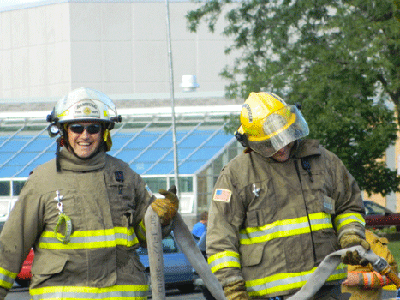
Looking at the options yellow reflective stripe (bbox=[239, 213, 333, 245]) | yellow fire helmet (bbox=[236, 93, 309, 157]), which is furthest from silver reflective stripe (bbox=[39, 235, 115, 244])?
yellow fire helmet (bbox=[236, 93, 309, 157])

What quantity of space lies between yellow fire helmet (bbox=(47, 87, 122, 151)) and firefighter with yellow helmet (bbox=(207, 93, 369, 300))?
0.71 metres

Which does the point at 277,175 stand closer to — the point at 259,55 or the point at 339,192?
the point at 339,192

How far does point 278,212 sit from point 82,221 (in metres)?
1.08

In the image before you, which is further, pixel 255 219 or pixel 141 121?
pixel 141 121

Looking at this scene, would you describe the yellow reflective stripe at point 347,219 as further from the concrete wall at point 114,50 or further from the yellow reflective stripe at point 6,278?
the concrete wall at point 114,50

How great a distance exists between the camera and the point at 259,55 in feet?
85.8

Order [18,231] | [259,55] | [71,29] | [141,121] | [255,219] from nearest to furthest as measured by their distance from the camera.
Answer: [18,231], [255,219], [259,55], [141,121], [71,29]

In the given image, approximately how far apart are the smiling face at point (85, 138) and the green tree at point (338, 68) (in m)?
17.9

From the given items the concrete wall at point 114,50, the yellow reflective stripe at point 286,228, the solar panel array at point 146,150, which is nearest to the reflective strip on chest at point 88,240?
the yellow reflective stripe at point 286,228

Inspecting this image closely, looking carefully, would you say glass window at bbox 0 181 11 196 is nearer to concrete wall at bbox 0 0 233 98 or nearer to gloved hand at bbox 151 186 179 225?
concrete wall at bbox 0 0 233 98

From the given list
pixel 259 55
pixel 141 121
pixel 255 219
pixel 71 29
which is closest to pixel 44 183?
pixel 255 219

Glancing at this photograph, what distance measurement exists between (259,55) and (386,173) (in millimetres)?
5095

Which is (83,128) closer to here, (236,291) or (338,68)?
(236,291)

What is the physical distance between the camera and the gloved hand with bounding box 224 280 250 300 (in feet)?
15.4
